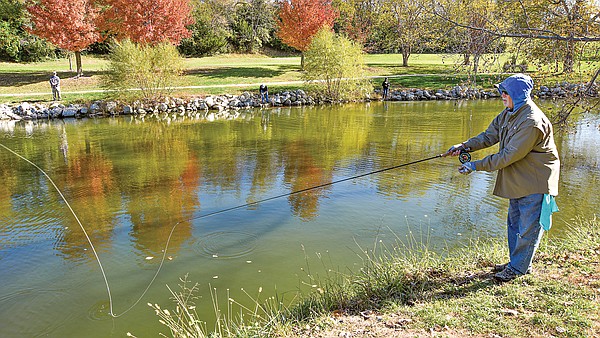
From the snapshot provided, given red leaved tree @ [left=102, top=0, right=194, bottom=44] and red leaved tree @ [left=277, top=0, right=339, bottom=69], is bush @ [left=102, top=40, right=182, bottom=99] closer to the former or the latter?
red leaved tree @ [left=102, top=0, right=194, bottom=44]

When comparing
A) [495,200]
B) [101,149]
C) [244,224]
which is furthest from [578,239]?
[101,149]

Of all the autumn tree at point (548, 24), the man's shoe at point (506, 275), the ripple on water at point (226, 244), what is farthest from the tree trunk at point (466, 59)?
the ripple on water at point (226, 244)

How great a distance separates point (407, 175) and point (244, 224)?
462 cm

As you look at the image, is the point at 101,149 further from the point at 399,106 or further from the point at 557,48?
the point at 399,106

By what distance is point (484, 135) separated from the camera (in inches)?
203

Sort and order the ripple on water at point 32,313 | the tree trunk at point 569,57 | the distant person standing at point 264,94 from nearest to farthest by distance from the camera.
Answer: the ripple on water at point 32,313
the tree trunk at point 569,57
the distant person standing at point 264,94

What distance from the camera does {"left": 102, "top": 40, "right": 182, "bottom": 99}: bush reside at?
23375 mm

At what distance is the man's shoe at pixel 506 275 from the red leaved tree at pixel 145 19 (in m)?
27.3

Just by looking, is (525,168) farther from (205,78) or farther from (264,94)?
(205,78)

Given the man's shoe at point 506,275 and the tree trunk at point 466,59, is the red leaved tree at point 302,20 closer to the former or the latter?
the tree trunk at point 466,59

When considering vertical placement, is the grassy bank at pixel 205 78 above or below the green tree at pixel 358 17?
below

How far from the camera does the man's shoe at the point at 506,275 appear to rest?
182 inches

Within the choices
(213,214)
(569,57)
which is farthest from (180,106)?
(569,57)

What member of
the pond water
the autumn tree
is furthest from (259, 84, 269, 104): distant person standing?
the autumn tree
